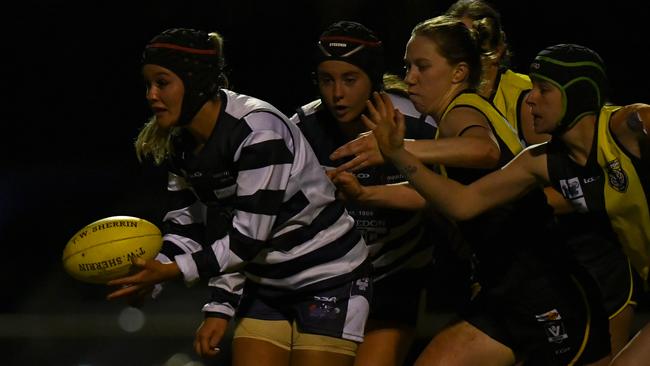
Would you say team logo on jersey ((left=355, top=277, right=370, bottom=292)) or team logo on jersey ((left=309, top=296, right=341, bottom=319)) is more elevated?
team logo on jersey ((left=355, top=277, right=370, bottom=292))

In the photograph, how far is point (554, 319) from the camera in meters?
3.69

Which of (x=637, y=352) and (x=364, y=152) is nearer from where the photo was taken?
(x=637, y=352)

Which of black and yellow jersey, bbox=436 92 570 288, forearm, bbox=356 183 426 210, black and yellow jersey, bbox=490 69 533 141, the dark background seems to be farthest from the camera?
the dark background

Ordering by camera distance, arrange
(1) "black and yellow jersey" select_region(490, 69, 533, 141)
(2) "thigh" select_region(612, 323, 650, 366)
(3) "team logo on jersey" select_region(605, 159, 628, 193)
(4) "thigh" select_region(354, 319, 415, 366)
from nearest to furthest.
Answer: (2) "thigh" select_region(612, 323, 650, 366) < (3) "team logo on jersey" select_region(605, 159, 628, 193) < (4) "thigh" select_region(354, 319, 415, 366) < (1) "black and yellow jersey" select_region(490, 69, 533, 141)

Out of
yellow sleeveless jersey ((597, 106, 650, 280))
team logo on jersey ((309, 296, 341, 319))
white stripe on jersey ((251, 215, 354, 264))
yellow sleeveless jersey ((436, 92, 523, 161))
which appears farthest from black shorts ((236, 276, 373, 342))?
yellow sleeveless jersey ((597, 106, 650, 280))

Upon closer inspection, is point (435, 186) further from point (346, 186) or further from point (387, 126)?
point (346, 186)

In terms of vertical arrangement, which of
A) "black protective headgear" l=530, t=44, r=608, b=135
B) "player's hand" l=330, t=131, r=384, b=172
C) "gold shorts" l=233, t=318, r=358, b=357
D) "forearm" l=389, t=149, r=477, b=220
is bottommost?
"gold shorts" l=233, t=318, r=358, b=357

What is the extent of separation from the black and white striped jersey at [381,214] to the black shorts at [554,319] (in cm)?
57

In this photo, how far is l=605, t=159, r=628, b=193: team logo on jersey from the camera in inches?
136

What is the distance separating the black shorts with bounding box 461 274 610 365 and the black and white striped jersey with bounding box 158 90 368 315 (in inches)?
19.4

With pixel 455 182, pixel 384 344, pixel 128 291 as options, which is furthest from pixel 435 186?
pixel 128 291

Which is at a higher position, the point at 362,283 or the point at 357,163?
the point at 357,163

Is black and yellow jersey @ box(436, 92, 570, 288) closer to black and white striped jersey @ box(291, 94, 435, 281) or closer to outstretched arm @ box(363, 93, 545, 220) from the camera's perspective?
outstretched arm @ box(363, 93, 545, 220)

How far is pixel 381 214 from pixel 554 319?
2.79 ft
